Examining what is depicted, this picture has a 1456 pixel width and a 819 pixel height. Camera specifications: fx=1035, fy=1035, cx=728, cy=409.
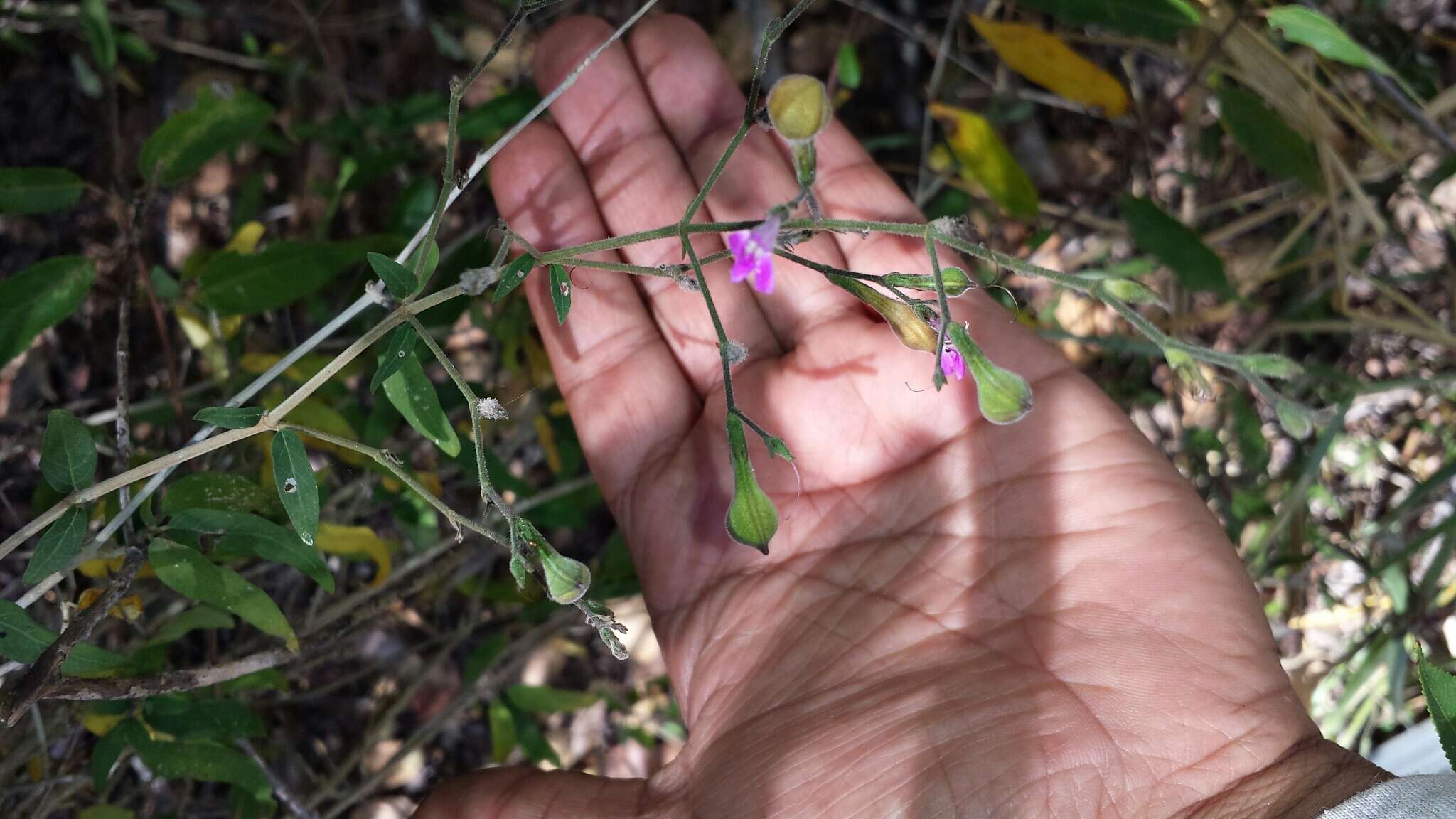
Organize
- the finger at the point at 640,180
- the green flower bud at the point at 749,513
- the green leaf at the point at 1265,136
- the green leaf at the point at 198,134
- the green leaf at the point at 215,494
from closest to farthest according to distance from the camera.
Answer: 1. the green flower bud at the point at 749,513
2. the green leaf at the point at 215,494
3. the green leaf at the point at 198,134
4. the finger at the point at 640,180
5. the green leaf at the point at 1265,136

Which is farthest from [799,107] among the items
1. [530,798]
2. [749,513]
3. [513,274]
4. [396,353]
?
[530,798]

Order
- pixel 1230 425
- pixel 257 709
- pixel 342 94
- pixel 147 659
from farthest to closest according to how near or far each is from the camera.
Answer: pixel 1230 425 → pixel 342 94 → pixel 257 709 → pixel 147 659

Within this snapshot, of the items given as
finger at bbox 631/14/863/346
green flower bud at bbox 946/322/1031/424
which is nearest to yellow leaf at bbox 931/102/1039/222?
finger at bbox 631/14/863/346

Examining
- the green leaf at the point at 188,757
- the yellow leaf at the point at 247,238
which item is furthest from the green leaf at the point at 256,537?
the yellow leaf at the point at 247,238

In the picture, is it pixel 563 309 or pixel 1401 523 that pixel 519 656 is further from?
pixel 1401 523

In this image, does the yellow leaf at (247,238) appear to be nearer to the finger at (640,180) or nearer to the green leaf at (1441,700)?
the finger at (640,180)

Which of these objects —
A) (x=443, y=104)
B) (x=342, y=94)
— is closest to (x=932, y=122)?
(x=443, y=104)
